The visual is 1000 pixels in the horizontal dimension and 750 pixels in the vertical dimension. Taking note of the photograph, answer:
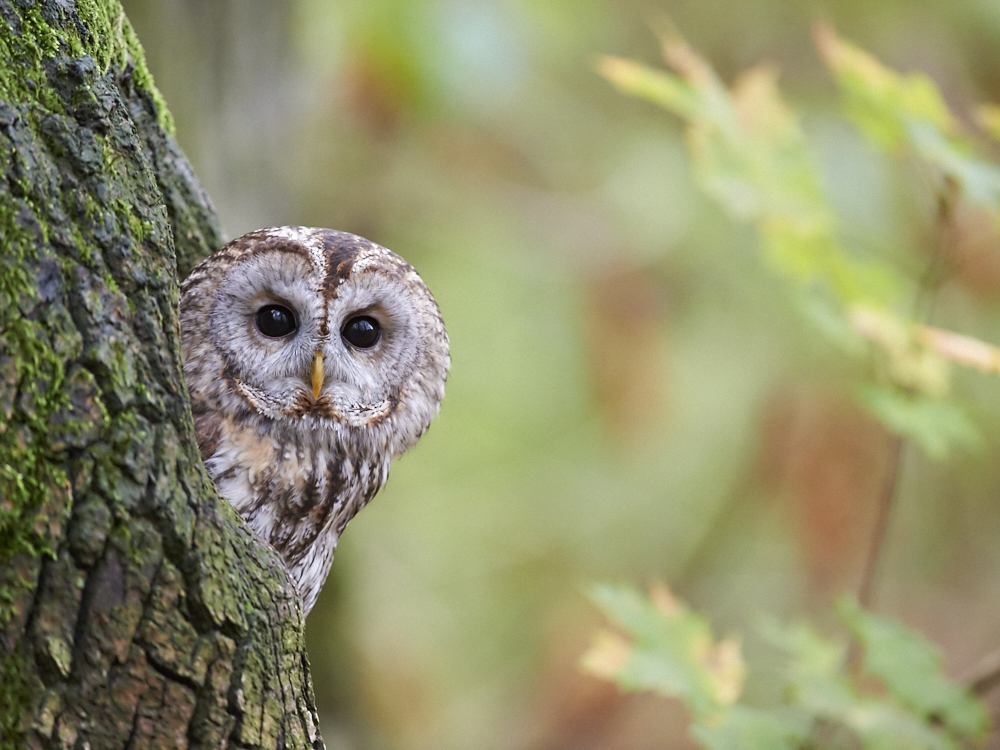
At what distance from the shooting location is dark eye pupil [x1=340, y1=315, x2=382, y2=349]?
1.82 m

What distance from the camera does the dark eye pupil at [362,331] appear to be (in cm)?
182

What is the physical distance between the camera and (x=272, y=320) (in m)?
1.76

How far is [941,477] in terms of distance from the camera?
21.0ft

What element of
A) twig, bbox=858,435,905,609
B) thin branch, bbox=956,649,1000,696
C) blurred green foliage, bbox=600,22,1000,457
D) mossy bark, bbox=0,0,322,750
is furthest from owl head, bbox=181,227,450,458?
thin branch, bbox=956,649,1000,696

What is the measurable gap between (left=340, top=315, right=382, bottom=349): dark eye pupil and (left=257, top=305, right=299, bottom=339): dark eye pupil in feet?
0.35

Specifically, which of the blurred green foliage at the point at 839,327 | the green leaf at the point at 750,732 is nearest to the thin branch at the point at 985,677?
the blurred green foliage at the point at 839,327

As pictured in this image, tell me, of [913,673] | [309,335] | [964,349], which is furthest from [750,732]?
[309,335]

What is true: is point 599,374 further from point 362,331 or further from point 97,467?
point 97,467

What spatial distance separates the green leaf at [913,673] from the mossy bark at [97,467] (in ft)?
4.86

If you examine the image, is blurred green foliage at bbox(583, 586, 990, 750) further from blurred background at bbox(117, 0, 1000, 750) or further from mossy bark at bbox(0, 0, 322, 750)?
blurred background at bbox(117, 0, 1000, 750)

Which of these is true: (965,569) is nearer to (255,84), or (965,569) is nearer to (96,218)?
(255,84)

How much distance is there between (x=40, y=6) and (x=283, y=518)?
0.86 meters

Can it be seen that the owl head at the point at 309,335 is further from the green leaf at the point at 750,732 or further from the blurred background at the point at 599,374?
the blurred background at the point at 599,374

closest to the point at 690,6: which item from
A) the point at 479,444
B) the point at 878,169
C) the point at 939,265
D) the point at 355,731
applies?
the point at 878,169
